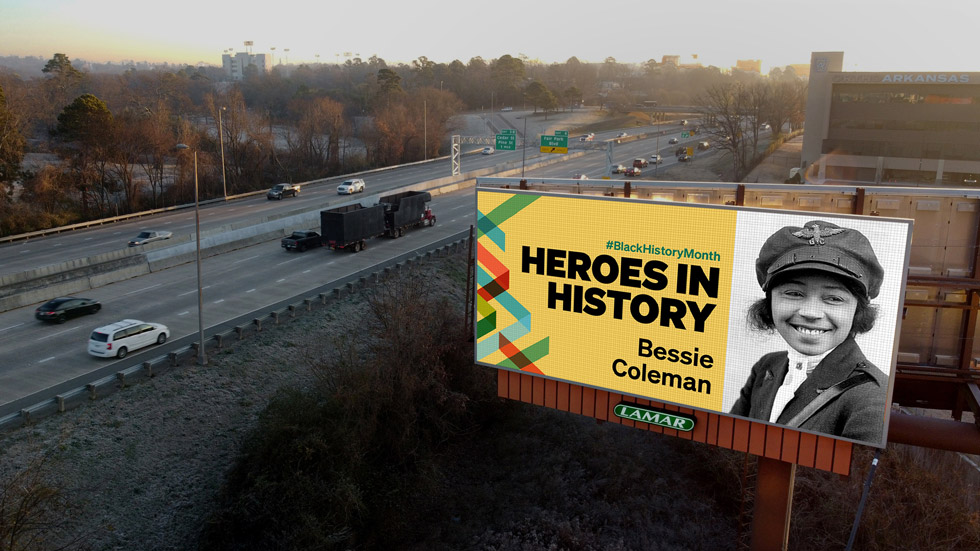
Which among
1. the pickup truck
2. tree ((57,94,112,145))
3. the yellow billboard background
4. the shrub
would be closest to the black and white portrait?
the yellow billboard background

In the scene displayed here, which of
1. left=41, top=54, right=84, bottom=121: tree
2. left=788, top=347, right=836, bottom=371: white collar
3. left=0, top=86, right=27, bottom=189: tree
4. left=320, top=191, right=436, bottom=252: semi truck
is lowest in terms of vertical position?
left=320, top=191, right=436, bottom=252: semi truck

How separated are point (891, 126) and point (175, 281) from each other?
275ft

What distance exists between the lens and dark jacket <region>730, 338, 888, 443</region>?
39.7 ft

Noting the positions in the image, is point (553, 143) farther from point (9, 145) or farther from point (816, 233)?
point (816, 233)

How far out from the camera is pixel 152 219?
57906mm

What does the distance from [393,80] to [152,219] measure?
237ft

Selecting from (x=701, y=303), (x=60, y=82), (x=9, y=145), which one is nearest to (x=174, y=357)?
(x=701, y=303)

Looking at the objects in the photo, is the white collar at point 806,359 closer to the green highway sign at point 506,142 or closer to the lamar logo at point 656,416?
the lamar logo at point 656,416

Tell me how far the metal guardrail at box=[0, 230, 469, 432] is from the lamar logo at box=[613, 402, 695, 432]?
61.5 ft

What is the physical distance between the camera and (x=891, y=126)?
83.9 m

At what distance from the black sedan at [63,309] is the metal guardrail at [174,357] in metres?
6.38

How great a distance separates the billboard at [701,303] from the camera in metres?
12.1

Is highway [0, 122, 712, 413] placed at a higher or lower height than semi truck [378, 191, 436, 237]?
lower

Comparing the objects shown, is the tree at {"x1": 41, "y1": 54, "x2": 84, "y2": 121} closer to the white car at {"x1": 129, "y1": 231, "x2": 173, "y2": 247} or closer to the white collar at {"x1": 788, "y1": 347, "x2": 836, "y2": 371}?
the white car at {"x1": 129, "y1": 231, "x2": 173, "y2": 247}
